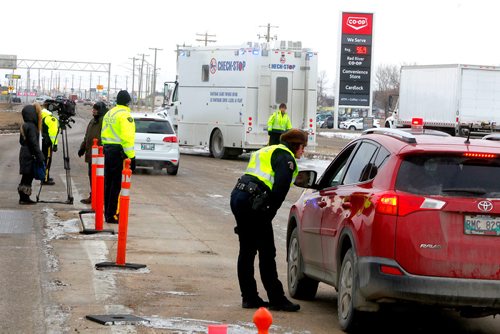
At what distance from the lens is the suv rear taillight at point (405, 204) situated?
294 inches

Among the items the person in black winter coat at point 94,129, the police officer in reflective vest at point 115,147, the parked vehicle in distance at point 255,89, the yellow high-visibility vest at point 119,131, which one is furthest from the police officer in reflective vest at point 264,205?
the parked vehicle in distance at point 255,89

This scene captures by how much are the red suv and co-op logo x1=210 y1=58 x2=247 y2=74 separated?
85.8ft

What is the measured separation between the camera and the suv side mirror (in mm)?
9195

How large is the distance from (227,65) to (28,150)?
693 inches

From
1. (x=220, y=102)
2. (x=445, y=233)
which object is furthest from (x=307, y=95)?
(x=445, y=233)

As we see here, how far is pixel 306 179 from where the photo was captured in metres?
9.25

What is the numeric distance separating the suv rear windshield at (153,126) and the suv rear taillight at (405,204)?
1998cm

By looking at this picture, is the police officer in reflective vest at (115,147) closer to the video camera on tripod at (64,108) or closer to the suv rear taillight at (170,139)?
the video camera on tripod at (64,108)

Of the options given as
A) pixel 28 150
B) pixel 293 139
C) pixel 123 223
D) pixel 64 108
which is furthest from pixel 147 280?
pixel 64 108

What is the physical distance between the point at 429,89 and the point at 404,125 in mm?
2568


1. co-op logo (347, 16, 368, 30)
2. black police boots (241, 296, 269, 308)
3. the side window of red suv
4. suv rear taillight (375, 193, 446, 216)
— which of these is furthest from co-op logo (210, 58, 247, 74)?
suv rear taillight (375, 193, 446, 216)

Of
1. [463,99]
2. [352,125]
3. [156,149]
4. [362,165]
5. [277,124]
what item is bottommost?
[352,125]

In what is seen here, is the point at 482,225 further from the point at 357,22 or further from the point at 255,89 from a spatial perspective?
the point at 357,22

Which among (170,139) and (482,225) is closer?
(482,225)
